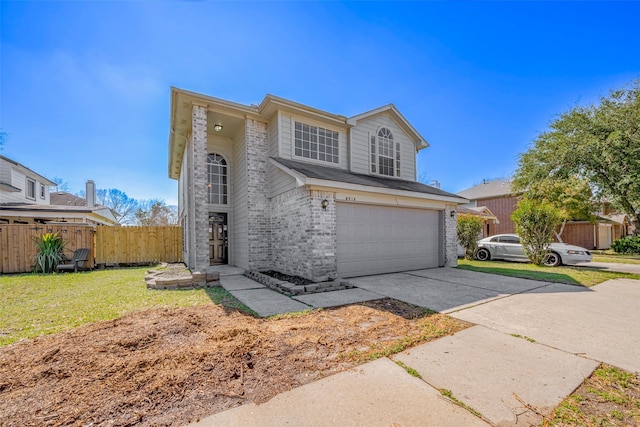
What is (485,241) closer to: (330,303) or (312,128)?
(312,128)

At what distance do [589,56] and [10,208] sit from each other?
27.2 meters

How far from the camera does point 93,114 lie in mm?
11875

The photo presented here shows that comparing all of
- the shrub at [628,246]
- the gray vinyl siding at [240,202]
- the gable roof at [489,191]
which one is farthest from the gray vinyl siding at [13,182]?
the shrub at [628,246]

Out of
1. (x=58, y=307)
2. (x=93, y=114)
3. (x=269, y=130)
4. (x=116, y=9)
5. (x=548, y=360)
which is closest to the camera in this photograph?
(x=548, y=360)

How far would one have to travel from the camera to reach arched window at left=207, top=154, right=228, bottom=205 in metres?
10.4

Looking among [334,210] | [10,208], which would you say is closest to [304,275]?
[334,210]

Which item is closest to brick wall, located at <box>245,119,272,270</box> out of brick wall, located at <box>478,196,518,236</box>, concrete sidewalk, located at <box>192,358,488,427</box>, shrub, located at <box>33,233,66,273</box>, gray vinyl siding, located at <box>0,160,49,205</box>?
concrete sidewalk, located at <box>192,358,488,427</box>

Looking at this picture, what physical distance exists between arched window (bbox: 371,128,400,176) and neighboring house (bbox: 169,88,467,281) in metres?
0.04

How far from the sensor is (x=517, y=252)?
1280 centimetres

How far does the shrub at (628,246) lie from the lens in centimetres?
1883

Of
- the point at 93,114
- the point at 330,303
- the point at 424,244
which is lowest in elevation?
the point at 330,303

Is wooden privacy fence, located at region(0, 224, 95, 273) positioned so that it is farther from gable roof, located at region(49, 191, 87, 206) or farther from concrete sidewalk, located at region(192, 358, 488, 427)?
gable roof, located at region(49, 191, 87, 206)

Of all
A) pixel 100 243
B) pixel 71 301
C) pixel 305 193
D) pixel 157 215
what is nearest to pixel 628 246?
pixel 305 193

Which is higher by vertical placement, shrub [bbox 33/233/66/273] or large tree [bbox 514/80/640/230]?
large tree [bbox 514/80/640/230]
